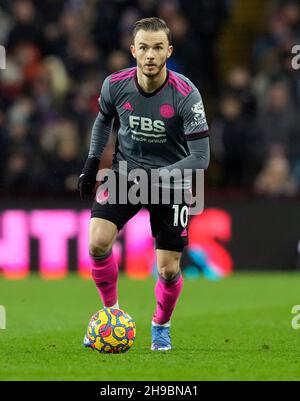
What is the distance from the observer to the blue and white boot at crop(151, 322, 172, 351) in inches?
314

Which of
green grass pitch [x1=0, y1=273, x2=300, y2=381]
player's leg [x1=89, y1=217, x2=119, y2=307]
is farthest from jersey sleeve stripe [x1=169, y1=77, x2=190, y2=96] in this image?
green grass pitch [x1=0, y1=273, x2=300, y2=381]

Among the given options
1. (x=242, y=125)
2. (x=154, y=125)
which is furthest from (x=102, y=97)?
(x=242, y=125)

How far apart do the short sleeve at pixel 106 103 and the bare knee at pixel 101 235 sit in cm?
81

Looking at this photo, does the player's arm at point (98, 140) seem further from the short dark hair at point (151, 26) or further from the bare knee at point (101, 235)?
the short dark hair at point (151, 26)

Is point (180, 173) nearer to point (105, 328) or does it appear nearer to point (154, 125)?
point (154, 125)

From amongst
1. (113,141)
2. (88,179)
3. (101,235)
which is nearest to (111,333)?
(101,235)

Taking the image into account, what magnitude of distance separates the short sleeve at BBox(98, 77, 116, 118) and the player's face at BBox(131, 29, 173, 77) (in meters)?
0.38

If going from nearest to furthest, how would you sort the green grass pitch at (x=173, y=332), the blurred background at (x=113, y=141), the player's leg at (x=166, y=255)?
the green grass pitch at (x=173, y=332) < the player's leg at (x=166, y=255) < the blurred background at (x=113, y=141)

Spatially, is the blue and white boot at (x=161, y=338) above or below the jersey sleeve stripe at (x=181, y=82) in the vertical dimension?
below

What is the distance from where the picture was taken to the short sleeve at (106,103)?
8.05 metres

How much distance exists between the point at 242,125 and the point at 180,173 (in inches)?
303

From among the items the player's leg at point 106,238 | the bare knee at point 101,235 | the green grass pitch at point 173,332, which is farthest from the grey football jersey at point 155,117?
the green grass pitch at point 173,332

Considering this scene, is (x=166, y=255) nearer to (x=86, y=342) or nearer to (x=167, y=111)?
(x=86, y=342)

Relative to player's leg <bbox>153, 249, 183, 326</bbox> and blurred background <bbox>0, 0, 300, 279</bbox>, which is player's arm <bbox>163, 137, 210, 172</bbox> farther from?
→ blurred background <bbox>0, 0, 300, 279</bbox>
